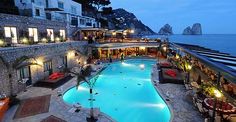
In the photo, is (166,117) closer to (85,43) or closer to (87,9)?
(85,43)

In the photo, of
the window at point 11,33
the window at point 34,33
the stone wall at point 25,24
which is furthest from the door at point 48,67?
the stone wall at point 25,24

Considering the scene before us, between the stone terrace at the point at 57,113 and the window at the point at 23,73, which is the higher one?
the window at the point at 23,73

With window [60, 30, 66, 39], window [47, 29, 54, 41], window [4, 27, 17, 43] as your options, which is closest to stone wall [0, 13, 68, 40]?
window [4, 27, 17, 43]

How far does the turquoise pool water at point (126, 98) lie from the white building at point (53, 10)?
14442 mm

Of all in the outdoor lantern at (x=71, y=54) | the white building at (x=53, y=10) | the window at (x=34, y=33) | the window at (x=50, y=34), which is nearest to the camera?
the window at (x=34, y=33)

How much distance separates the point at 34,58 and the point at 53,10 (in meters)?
18.1

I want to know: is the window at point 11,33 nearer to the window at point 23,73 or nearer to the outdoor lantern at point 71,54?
the window at point 23,73

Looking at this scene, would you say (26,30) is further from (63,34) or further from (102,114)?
(102,114)

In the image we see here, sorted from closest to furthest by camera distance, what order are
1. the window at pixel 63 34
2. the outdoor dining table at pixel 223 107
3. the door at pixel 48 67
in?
the outdoor dining table at pixel 223 107 < the door at pixel 48 67 < the window at pixel 63 34

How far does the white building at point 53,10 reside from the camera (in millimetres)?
29406

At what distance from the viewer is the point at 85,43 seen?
112 feet

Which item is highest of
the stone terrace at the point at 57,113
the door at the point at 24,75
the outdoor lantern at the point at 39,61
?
the outdoor lantern at the point at 39,61

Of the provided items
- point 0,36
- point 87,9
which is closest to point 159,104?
point 0,36

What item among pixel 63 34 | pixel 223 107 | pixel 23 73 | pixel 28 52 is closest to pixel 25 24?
pixel 28 52
